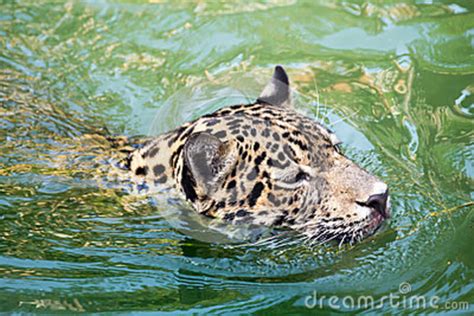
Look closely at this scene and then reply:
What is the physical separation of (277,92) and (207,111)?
7.20ft

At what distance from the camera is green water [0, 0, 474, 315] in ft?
22.4

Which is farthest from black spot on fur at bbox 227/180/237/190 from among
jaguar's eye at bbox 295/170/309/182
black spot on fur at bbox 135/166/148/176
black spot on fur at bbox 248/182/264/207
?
black spot on fur at bbox 135/166/148/176

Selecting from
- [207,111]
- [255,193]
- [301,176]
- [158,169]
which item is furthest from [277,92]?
[207,111]

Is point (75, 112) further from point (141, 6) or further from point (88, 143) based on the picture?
point (141, 6)

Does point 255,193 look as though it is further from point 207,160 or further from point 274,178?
point 207,160

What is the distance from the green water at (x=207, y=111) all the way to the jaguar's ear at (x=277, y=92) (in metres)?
1.05

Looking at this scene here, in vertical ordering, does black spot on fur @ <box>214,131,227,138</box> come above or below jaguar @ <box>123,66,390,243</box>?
above

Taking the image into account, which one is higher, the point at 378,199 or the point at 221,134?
the point at 221,134

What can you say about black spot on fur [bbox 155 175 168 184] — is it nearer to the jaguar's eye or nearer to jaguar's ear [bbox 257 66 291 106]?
the jaguar's eye

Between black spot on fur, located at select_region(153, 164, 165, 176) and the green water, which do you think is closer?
the green water

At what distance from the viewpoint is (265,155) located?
22.2 ft

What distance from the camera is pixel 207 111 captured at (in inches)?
388

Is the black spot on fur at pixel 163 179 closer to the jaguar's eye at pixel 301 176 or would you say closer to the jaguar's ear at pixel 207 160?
the jaguar's ear at pixel 207 160

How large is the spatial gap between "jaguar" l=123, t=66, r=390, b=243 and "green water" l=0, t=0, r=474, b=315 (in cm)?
43
